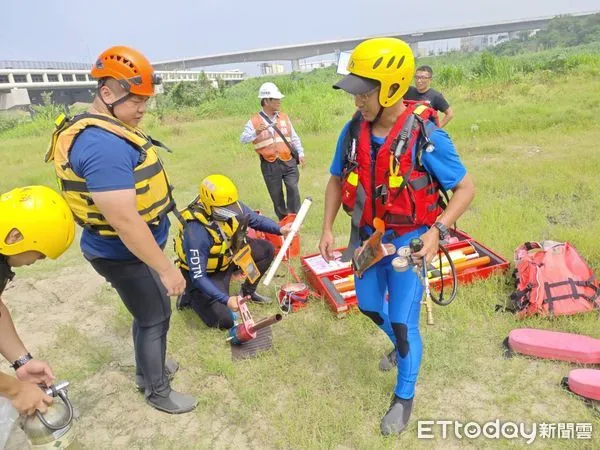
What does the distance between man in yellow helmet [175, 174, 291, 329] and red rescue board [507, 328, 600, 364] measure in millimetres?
2065

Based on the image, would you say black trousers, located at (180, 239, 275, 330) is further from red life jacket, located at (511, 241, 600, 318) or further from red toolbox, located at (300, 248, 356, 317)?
red life jacket, located at (511, 241, 600, 318)

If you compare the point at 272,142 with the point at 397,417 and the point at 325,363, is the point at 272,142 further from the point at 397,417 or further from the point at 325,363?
the point at 397,417

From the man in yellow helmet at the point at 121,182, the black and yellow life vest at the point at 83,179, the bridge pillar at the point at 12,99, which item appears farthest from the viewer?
the bridge pillar at the point at 12,99

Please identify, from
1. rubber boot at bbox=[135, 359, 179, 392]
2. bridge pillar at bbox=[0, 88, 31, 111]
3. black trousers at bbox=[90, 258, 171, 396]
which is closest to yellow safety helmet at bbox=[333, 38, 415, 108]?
black trousers at bbox=[90, 258, 171, 396]

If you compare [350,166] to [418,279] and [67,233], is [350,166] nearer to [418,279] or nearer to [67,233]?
[418,279]

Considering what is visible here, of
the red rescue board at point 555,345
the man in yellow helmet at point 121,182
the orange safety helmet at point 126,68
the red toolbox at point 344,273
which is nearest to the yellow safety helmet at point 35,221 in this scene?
the man in yellow helmet at point 121,182

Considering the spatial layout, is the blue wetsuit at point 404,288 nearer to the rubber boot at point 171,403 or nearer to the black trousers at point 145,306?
the black trousers at point 145,306

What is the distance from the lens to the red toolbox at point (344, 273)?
3.98 m

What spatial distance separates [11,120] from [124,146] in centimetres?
3214

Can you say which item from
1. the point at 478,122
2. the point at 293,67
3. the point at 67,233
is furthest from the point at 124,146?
the point at 293,67

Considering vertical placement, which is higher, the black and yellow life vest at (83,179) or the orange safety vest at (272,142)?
the black and yellow life vest at (83,179)

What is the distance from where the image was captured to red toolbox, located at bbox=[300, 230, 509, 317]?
3980 millimetres

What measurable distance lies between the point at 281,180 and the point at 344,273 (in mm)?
1906

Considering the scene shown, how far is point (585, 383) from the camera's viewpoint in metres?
2.75
